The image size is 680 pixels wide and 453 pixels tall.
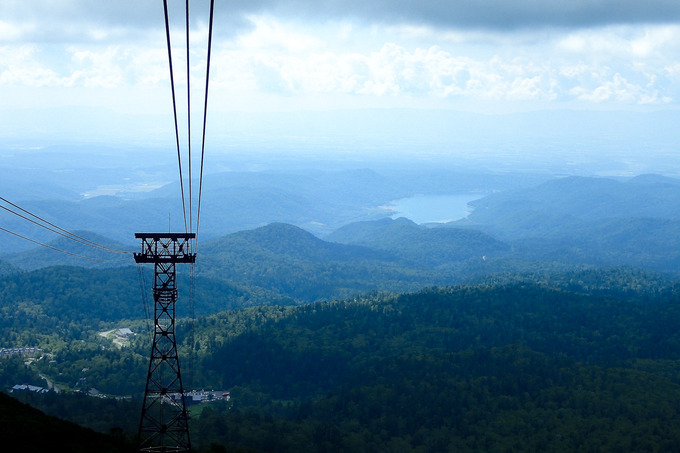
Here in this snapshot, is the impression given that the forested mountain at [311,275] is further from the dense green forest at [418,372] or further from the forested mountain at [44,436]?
the forested mountain at [44,436]

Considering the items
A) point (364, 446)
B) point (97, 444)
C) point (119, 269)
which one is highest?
point (119, 269)

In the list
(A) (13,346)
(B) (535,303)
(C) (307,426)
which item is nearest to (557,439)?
(C) (307,426)

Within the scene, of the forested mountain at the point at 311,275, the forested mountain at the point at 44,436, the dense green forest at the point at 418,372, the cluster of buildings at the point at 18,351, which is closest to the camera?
the forested mountain at the point at 44,436

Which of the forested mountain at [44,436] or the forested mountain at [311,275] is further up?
the forested mountain at [311,275]

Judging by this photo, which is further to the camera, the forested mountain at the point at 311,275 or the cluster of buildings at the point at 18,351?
the forested mountain at the point at 311,275

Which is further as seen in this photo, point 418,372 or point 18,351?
point 18,351

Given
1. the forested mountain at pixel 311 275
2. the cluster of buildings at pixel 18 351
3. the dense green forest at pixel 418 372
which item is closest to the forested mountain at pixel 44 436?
the dense green forest at pixel 418 372

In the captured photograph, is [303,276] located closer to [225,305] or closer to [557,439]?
[225,305]

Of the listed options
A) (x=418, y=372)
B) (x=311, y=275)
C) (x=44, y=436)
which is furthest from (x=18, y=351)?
(x=311, y=275)

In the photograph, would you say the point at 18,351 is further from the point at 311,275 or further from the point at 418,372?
the point at 311,275
